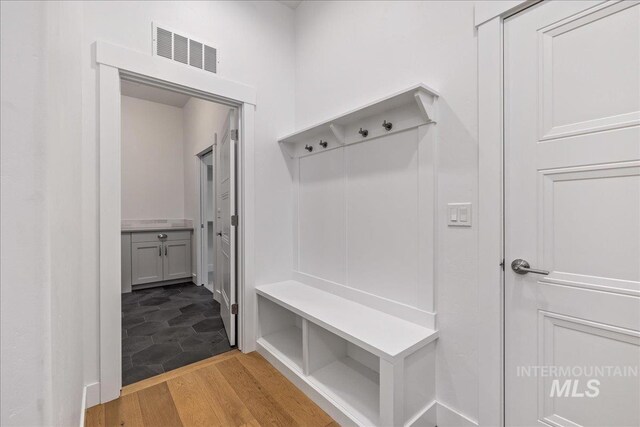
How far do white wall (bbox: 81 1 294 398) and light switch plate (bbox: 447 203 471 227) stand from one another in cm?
152

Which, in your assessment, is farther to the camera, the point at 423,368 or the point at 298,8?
the point at 298,8

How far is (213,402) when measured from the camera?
1758 mm

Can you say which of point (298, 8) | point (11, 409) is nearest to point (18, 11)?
point (11, 409)

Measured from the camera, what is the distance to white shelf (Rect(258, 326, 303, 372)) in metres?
2.09

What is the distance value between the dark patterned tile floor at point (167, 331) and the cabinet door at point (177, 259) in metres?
0.41

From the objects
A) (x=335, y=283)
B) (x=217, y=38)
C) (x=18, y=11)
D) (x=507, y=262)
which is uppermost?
(x=217, y=38)

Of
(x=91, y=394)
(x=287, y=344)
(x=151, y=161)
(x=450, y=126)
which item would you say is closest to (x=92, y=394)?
(x=91, y=394)

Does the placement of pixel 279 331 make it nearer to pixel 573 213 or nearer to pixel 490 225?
pixel 490 225

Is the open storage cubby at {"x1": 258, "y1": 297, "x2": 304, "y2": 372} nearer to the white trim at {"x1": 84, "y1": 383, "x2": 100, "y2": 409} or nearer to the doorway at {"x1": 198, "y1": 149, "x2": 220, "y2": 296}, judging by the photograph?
the white trim at {"x1": 84, "y1": 383, "x2": 100, "y2": 409}

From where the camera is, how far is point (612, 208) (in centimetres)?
108

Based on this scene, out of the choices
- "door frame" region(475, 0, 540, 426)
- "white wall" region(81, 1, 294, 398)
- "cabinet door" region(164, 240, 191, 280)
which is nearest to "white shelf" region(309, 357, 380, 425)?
"door frame" region(475, 0, 540, 426)

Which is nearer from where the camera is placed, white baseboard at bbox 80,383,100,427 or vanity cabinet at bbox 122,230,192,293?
white baseboard at bbox 80,383,100,427

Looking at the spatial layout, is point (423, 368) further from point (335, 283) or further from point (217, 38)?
point (217, 38)

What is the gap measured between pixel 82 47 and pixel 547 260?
278 cm
